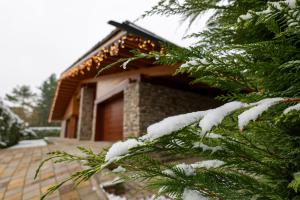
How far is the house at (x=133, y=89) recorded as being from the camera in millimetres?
5777

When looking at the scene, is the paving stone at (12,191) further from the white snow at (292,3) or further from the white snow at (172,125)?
the white snow at (292,3)

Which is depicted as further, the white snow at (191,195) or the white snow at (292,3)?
the white snow at (191,195)

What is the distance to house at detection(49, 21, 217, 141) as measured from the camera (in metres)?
5.78

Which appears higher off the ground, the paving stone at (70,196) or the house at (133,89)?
the house at (133,89)

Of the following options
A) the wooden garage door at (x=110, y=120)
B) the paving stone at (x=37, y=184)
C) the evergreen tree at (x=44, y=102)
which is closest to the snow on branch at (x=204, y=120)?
the paving stone at (x=37, y=184)

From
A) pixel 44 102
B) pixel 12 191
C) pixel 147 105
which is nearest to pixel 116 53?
pixel 147 105

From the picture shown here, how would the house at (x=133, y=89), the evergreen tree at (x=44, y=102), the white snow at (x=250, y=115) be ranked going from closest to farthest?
the white snow at (x=250, y=115) → the house at (x=133, y=89) → the evergreen tree at (x=44, y=102)

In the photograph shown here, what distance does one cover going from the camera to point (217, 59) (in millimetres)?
1098

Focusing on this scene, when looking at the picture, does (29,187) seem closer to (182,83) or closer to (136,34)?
(136,34)

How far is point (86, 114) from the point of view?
12.2 metres

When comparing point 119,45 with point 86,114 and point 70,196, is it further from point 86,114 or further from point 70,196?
point 86,114

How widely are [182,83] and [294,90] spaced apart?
271 inches

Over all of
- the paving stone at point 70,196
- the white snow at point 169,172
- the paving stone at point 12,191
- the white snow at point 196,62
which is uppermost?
the white snow at point 196,62

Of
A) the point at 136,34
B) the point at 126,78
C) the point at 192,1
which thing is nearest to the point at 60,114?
the point at 126,78
